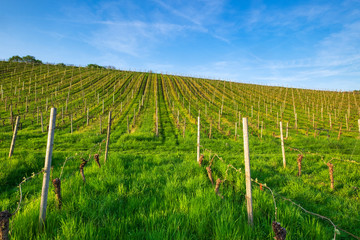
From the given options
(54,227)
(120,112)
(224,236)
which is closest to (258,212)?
(224,236)

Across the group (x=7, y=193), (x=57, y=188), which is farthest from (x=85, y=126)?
(x=57, y=188)

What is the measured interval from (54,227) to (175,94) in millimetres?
38963

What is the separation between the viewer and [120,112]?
2511 cm

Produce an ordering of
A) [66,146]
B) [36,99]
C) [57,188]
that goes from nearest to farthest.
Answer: [57,188], [66,146], [36,99]

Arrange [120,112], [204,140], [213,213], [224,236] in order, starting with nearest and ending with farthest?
[224,236], [213,213], [204,140], [120,112]

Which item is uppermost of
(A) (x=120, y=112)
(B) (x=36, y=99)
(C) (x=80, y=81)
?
(C) (x=80, y=81)

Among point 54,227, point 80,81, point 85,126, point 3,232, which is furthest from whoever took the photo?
point 80,81

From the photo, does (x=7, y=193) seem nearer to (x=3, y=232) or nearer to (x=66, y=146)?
(x=3, y=232)

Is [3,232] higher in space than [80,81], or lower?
lower

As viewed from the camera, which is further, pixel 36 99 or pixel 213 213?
pixel 36 99

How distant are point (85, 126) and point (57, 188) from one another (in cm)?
1763

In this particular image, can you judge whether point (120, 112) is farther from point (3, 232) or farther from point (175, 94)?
point (3, 232)

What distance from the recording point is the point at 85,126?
1838 centimetres

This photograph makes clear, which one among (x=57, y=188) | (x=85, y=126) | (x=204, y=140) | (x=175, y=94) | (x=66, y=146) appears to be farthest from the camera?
(x=175, y=94)
